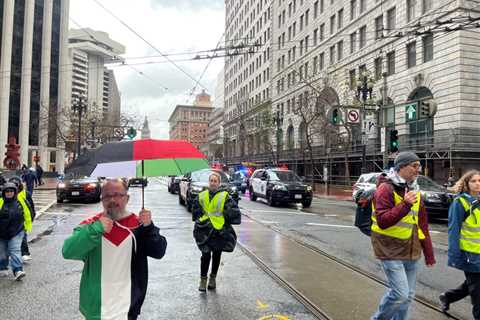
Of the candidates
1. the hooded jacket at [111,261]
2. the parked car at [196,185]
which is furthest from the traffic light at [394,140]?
the hooded jacket at [111,261]

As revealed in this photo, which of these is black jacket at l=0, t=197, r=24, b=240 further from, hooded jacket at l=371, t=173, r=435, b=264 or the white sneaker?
hooded jacket at l=371, t=173, r=435, b=264

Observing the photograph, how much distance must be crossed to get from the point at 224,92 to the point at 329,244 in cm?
10139

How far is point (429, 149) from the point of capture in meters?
28.3

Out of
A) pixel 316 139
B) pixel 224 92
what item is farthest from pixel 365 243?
pixel 224 92

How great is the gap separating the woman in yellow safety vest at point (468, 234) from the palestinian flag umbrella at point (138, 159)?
292cm

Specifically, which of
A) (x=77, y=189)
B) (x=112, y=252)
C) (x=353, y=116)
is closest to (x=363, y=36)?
(x=353, y=116)

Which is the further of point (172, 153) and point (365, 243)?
point (365, 243)

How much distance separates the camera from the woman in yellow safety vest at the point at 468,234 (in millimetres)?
4215

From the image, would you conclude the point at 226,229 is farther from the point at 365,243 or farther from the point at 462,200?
the point at 365,243

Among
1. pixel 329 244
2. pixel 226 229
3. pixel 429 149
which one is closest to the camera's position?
pixel 226 229

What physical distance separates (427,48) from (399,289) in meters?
32.4

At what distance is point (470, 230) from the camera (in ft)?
14.2

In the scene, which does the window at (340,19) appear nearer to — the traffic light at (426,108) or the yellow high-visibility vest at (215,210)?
the traffic light at (426,108)

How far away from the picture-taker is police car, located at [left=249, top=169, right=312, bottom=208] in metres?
19.3
